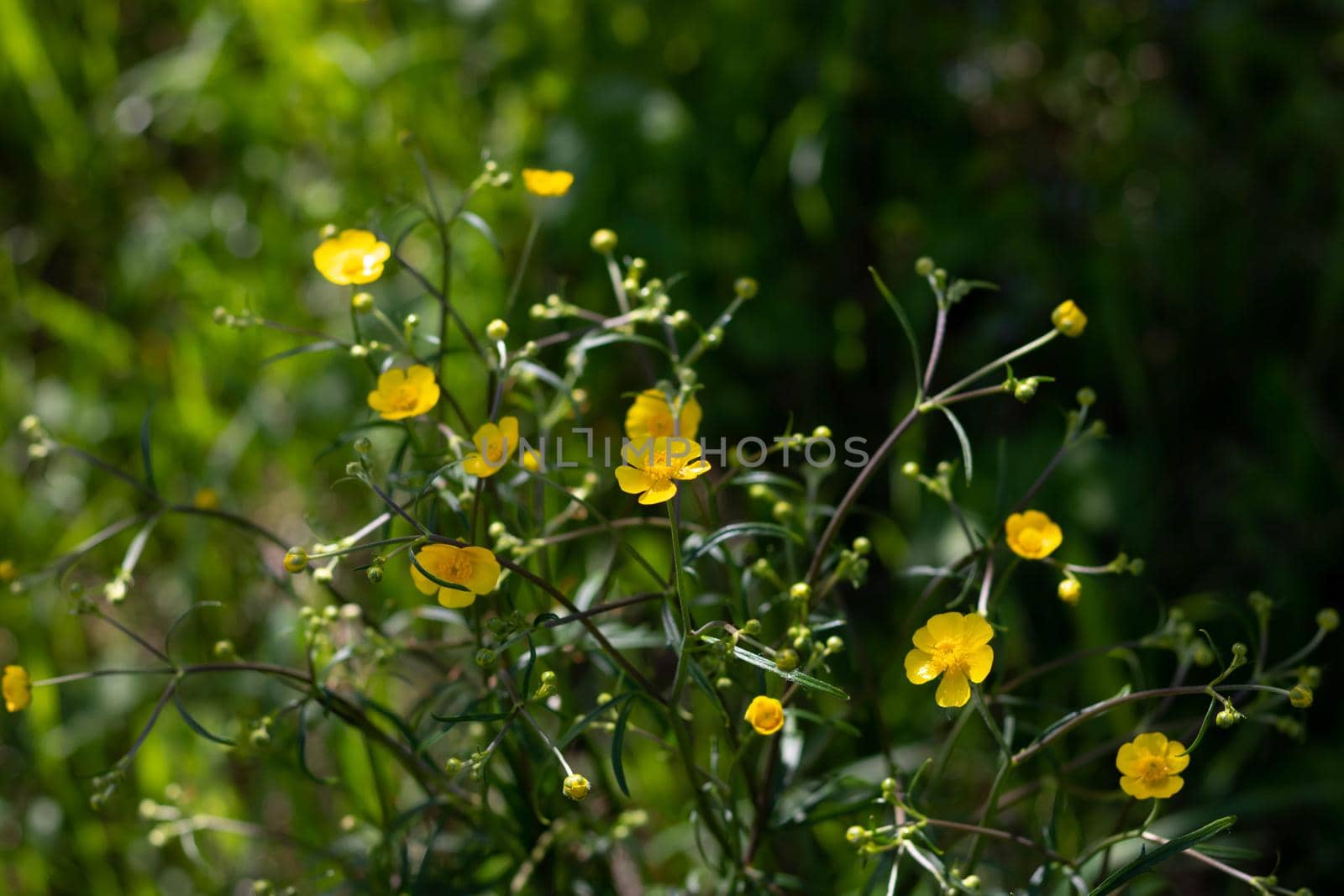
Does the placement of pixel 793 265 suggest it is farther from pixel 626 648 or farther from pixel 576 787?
pixel 576 787

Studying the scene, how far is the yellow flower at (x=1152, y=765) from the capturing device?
1.92 feet

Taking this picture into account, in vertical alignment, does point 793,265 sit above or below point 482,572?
below

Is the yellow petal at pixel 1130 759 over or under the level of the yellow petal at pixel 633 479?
under

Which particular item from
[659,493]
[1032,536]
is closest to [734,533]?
[659,493]

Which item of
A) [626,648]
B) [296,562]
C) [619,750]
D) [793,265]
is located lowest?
[793,265]

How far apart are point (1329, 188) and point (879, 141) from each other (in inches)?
25.4

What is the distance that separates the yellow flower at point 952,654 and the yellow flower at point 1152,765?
0.31 ft

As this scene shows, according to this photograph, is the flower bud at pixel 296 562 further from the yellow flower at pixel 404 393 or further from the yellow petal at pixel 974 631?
the yellow petal at pixel 974 631

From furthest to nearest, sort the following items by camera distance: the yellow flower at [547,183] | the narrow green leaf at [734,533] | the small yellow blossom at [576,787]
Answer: the yellow flower at [547,183] < the narrow green leaf at [734,533] < the small yellow blossom at [576,787]

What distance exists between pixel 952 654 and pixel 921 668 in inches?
0.7

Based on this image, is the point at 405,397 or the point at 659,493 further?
the point at 405,397

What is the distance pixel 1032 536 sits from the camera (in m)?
0.70

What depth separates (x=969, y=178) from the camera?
5.13 feet

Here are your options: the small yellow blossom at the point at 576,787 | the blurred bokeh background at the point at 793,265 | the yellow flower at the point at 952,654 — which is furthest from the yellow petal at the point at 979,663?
the blurred bokeh background at the point at 793,265
